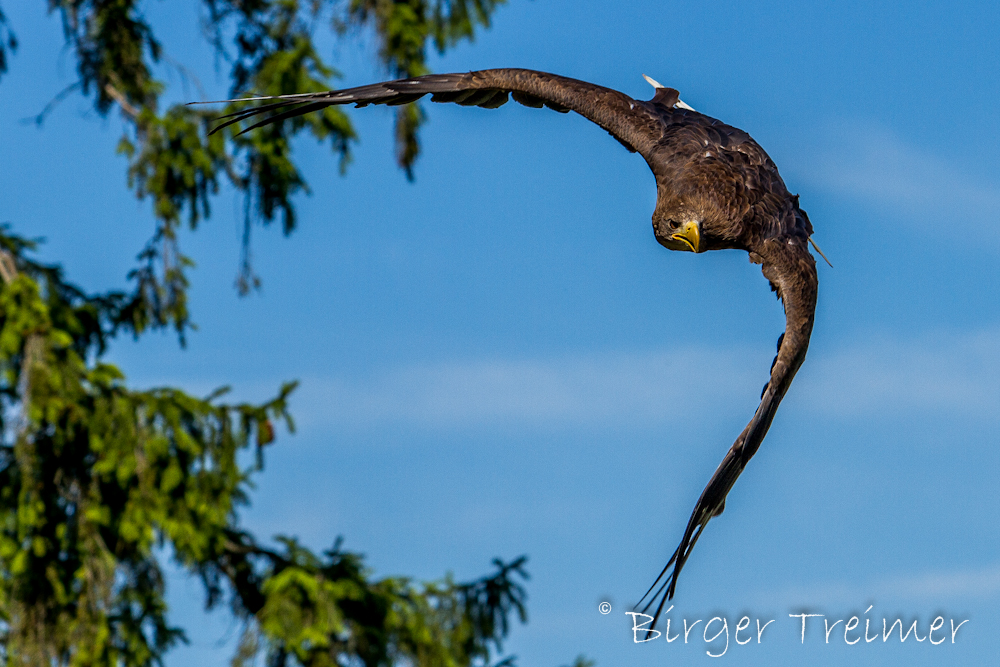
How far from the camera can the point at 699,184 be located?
179 inches

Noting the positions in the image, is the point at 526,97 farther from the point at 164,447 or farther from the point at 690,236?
the point at 164,447

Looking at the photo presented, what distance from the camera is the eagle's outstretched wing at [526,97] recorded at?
4914mm

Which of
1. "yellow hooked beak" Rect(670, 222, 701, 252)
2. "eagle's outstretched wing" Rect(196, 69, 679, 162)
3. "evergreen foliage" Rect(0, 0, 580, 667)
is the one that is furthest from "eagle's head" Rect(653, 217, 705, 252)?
"evergreen foliage" Rect(0, 0, 580, 667)

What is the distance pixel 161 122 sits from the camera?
409 inches

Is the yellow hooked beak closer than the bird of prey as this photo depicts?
No

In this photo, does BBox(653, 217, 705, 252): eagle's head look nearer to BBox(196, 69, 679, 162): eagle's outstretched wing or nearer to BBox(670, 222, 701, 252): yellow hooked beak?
BBox(670, 222, 701, 252): yellow hooked beak

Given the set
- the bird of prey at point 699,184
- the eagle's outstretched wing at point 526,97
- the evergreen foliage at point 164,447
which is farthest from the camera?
the evergreen foliage at point 164,447

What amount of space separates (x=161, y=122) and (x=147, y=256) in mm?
1124

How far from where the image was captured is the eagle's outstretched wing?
4.91 metres

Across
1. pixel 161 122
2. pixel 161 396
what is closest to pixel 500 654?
pixel 161 396

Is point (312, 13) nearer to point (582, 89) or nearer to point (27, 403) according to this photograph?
point (27, 403)

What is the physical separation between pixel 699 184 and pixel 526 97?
965 mm

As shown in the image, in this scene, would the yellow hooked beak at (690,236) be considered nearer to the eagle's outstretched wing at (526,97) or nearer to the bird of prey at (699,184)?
the bird of prey at (699,184)

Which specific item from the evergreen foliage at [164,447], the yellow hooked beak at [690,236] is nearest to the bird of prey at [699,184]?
the yellow hooked beak at [690,236]
